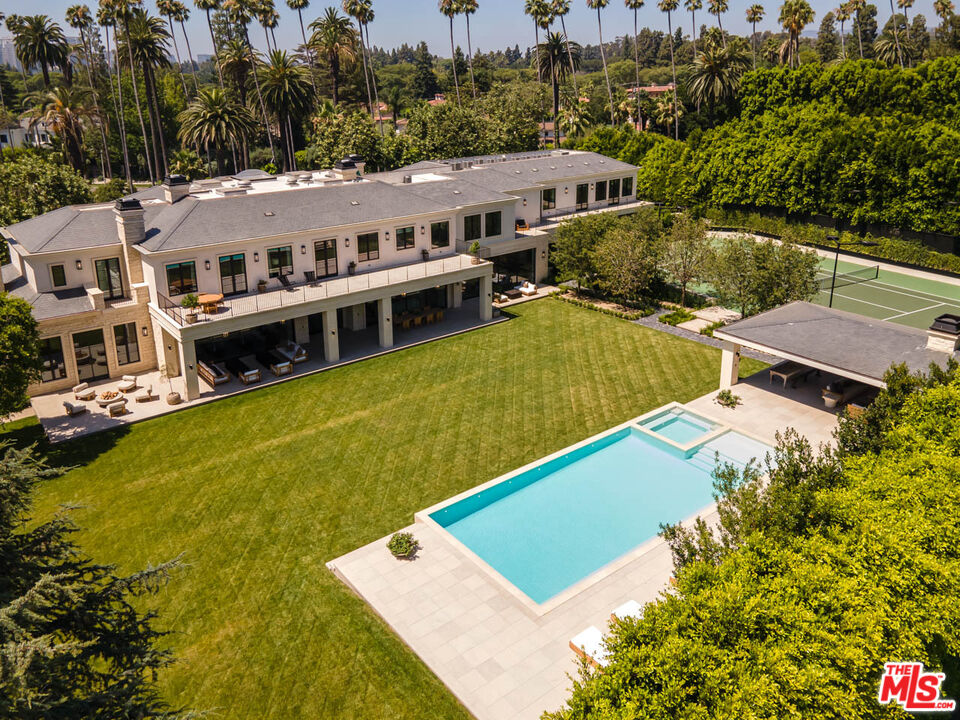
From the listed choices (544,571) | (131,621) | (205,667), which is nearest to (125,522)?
(205,667)

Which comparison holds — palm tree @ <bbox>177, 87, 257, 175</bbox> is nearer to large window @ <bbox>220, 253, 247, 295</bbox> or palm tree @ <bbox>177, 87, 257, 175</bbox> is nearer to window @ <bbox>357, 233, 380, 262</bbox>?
window @ <bbox>357, 233, 380, 262</bbox>

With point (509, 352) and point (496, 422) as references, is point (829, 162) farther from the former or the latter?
point (496, 422)

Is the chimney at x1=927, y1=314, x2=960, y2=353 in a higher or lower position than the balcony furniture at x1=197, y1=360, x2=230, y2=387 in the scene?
higher

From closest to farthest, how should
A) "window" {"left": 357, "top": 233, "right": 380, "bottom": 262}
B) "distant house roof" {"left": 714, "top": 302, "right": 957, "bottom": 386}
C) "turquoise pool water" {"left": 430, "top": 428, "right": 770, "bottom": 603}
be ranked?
"turquoise pool water" {"left": 430, "top": 428, "right": 770, "bottom": 603} → "distant house roof" {"left": 714, "top": 302, "right": 957, "bottom": 386} → "window" {"left": 357, "top": 233, "right": 380, "bottom": 262}

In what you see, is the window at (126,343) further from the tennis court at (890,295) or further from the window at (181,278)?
the tennis court at (890,295)

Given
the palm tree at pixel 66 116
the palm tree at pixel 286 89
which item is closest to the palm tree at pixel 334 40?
the palm tree at pixel 286 89

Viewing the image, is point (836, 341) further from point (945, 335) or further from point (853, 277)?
point (853, 277)

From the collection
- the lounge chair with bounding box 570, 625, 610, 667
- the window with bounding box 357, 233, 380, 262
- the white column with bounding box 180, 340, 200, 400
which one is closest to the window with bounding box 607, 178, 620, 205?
the window with bounding box 357, 233, 380, 262
